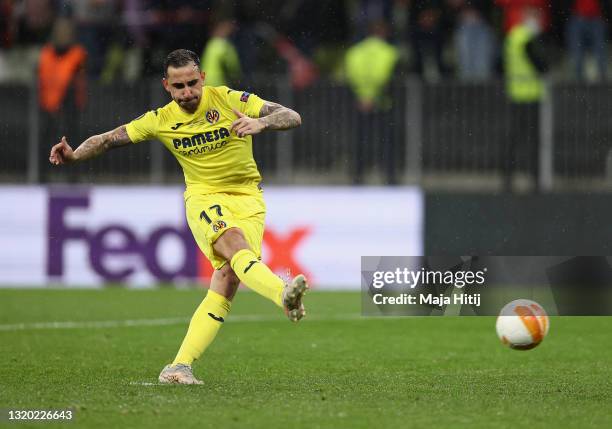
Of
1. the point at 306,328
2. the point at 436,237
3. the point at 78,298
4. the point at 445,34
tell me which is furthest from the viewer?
the point at 445,34

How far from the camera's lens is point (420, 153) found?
57.6 feet

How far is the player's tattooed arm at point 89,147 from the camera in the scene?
887 cm

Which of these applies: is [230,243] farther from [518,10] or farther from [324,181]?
[518,10]

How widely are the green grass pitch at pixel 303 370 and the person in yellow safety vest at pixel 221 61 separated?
3.82 metres

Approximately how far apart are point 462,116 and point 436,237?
1838 millimetres

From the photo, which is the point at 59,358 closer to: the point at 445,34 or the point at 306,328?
the point at 306,328

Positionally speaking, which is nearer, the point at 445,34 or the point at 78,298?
the point at 78,298

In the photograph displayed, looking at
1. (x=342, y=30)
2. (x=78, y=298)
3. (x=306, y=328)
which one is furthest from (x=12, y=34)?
(x=306, y=328)

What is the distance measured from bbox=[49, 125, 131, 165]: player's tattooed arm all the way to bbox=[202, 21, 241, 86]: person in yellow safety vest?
28.9ft

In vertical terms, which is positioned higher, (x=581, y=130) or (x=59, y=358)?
(x=581, y=130)

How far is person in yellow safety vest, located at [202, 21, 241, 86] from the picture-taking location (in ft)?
58.9

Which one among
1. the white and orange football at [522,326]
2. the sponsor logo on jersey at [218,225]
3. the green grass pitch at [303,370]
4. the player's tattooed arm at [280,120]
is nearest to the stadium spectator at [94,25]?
the green grass pitch at [303,370]

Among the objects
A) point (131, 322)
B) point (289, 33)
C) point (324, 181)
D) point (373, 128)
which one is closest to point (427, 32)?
point (289, 33)

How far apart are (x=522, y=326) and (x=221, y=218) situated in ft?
7.00
